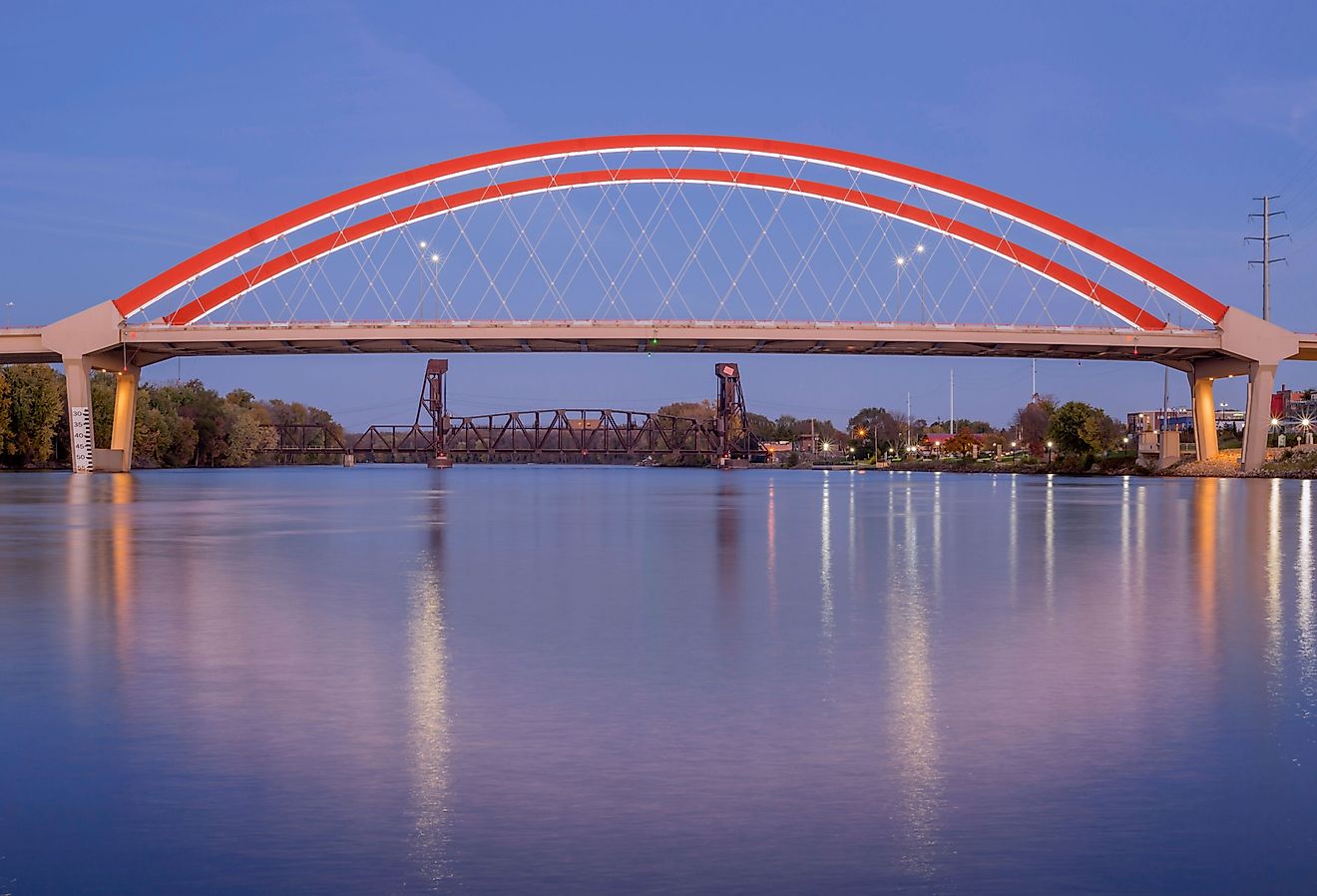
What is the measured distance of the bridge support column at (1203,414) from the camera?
8100 centimetres

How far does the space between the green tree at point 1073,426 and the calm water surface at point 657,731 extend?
91.1 meters

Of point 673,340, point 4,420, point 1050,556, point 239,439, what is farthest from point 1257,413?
point 239,439

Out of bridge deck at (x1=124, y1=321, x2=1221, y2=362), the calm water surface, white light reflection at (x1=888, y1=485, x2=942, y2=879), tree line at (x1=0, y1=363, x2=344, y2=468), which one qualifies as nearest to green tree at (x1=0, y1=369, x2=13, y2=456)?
tree line at (x1=0, y1=363, x2=344, y2=468)

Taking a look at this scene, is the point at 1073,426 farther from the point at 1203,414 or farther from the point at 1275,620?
the point at 1275,620

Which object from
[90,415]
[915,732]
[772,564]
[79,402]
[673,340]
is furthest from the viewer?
[90,415]

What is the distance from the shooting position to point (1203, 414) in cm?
8131

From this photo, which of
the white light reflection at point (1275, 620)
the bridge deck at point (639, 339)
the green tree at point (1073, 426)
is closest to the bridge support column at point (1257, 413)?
the bridge deck at point (639, 339)

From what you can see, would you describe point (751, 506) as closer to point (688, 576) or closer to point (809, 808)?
point (688, 576)

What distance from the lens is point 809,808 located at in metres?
5.82

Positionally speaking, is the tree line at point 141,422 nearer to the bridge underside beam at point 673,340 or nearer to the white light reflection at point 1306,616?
the bridge underside beam at point 673,340

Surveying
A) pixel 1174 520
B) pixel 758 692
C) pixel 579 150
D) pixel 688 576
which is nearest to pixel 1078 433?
pixel 579 150

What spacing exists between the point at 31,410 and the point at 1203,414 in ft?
245

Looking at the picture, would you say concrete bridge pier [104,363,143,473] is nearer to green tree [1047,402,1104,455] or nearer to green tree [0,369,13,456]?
green tree [0,369,13,456]

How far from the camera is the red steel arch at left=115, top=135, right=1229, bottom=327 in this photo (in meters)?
72.7
